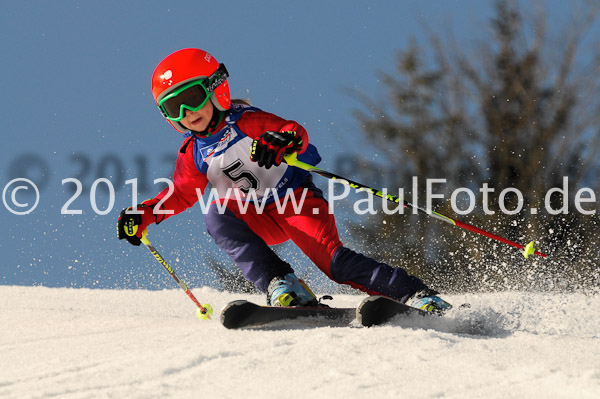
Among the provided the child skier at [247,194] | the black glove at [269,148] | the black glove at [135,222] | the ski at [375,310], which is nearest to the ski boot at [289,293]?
the child skier at [247,194]

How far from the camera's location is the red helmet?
3.72 metres

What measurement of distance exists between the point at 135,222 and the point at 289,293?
1052 millimetres

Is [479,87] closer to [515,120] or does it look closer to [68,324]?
[515,120]

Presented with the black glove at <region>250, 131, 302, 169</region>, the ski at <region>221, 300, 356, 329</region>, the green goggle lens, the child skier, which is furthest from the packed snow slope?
the green goggle lens

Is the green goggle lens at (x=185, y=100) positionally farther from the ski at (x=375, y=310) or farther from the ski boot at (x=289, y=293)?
the ski at (x=375, y=310)

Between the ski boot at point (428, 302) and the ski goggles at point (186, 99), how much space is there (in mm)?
1700

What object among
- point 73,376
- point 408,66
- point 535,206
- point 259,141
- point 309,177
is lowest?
point 535,206

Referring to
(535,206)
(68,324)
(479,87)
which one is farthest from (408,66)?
(68,324)

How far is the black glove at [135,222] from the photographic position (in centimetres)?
381

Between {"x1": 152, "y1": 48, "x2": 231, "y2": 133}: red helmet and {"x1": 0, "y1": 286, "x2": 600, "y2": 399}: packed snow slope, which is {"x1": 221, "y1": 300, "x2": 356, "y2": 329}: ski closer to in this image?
{"x1": 0, "y1": 286, "x2": 600, "y2": 399}: packed snow slope

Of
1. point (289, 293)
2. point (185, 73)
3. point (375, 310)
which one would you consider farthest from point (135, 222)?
point (375, 310)

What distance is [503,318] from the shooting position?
355cm

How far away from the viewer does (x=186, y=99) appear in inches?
148

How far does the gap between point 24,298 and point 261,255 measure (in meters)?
2.90
